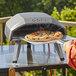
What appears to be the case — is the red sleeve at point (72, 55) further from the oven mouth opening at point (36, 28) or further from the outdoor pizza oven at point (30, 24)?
the oven mouth opening at point (36, 28)

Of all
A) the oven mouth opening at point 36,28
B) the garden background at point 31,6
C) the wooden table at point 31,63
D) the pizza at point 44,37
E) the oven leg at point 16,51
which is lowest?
the wooden table at point 31,63

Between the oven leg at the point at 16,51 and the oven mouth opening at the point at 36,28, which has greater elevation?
the oven mouth opening at the point at 36,28

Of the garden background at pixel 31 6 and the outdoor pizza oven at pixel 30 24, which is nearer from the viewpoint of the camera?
the outdoor pizza oven at pixel 30 24

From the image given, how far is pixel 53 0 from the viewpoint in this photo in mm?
16469

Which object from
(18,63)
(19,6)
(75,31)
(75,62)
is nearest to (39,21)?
(18,63)

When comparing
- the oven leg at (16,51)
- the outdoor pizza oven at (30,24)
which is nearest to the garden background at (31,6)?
the outdoor pizza oven at (30,24)

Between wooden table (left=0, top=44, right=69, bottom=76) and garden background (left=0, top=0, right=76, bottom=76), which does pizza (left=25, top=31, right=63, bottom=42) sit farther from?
garden background (left=0, top=0, right=76, bottom=76)

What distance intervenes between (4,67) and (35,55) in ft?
1.96

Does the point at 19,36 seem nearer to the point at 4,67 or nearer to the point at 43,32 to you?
the point at 43,32

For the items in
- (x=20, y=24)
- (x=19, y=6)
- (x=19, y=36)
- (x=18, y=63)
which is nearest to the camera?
(x=18, y=63)

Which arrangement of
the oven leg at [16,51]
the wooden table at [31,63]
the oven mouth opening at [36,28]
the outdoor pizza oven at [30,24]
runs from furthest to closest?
the oven mouth opening at [36,28]
the outdoor pizza oven at [30,24]
the oven leg at [16,51]
the wooden table at [31,63]

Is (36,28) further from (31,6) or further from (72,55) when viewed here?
(31,6)

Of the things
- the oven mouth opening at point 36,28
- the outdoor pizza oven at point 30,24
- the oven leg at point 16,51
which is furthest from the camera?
the oven mouth opening at point 36,28

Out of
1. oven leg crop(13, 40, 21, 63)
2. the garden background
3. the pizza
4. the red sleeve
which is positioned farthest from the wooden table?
the garden background
